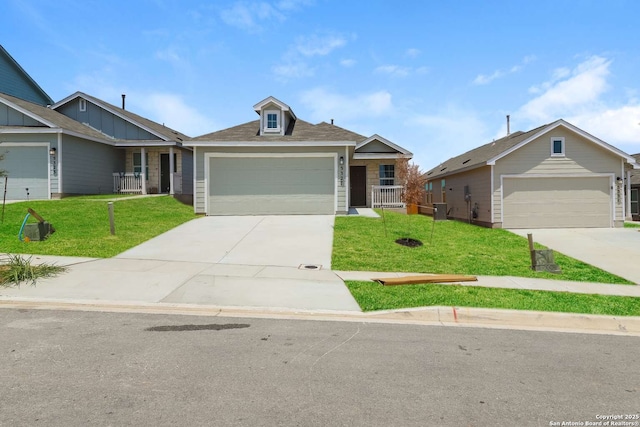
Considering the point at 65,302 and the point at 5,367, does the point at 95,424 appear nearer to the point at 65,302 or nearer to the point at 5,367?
the point at 5,367

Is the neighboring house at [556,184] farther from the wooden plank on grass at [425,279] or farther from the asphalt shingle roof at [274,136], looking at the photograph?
the wooden plank on grass at [425,279]

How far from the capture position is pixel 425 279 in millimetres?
8164

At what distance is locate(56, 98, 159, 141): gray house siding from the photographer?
23250 millimetres

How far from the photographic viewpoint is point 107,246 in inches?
433

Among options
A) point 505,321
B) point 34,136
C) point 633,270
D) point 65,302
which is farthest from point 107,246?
point 633,270

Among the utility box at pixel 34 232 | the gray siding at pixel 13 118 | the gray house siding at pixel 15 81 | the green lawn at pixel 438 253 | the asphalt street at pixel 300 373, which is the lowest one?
the asphalt street at pixel 300 373

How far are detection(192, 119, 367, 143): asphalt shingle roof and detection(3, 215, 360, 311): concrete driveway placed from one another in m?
5.81

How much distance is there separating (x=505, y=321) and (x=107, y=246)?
33.5 ft

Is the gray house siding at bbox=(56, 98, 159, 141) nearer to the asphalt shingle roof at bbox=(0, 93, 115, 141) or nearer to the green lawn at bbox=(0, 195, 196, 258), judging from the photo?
the asphalt shingle roof at bbox=(0, 93, 115, 141)

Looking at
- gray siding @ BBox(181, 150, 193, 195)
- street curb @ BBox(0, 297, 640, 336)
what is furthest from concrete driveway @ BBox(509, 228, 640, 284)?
gray siding @ BBox(181, 150, 193, 195)

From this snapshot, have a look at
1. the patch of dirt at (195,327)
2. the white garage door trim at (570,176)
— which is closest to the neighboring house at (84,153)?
the white garage door trim at (570,176)

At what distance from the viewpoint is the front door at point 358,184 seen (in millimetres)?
23016

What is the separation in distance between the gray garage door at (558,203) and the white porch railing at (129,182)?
65.4 ft

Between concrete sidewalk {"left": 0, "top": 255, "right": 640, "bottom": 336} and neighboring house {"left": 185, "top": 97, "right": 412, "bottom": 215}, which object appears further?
neighboring house {"left": 185, "top": 97, "right": 412, "bottom": 215}
